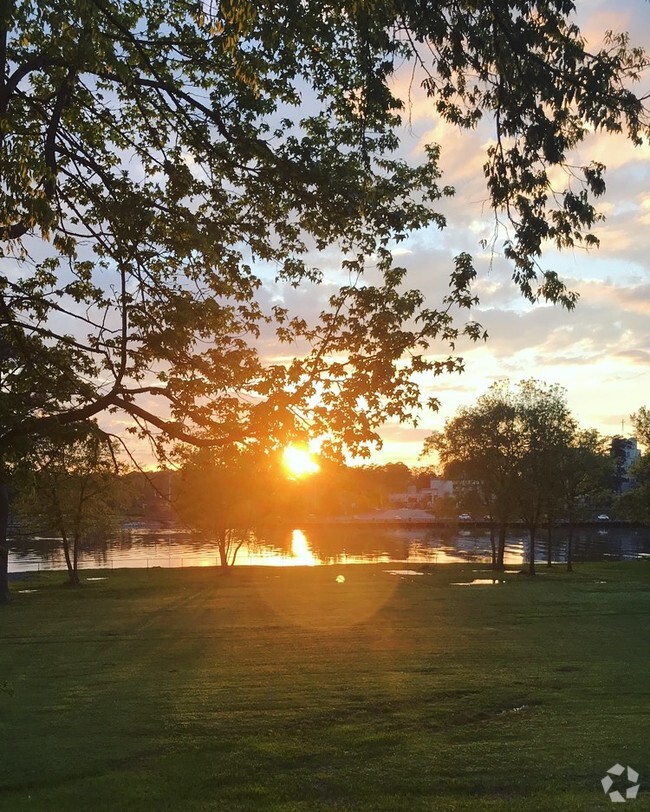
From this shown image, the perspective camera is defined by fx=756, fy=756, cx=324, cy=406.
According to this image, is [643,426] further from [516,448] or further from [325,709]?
[325,709]

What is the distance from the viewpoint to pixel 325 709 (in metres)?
11.3

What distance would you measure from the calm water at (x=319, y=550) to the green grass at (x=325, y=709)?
4705cm

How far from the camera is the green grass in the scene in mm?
7887

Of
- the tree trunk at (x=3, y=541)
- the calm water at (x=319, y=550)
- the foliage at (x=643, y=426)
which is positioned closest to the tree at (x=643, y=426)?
the foliage at (x=643, y=426)

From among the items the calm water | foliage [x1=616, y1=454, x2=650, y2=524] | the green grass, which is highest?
foliage [x1=616, y1=454, x2=650, y2=524]

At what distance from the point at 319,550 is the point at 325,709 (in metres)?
81.5

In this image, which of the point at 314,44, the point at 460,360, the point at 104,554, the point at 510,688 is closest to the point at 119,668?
the point at 510,688

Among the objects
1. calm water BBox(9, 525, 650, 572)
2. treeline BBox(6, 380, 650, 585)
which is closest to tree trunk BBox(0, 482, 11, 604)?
treeline BBox(6, 380, 650, 585)

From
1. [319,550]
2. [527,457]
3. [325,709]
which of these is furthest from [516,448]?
[319,550]

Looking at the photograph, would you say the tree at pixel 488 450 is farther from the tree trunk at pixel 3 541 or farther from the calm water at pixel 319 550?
the tree trunk at pixel 3 541

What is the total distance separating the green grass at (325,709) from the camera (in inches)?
311

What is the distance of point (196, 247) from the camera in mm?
8820

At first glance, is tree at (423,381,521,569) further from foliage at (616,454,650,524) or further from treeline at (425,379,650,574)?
foliage at (616,454,650,524)

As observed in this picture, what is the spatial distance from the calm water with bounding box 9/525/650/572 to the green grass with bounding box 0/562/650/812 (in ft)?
154
